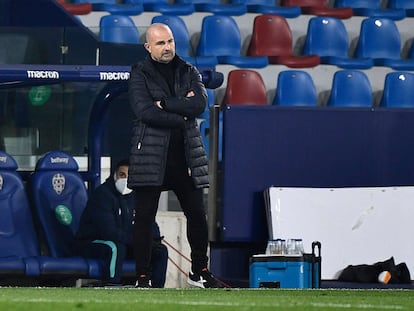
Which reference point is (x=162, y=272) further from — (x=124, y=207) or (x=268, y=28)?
(x=268, y=28)

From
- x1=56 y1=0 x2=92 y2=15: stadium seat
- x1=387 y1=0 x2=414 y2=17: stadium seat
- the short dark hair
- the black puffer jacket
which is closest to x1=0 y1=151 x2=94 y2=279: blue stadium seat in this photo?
the short dark hair

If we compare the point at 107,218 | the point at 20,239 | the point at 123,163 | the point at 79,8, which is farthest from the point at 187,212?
the point at 79,8

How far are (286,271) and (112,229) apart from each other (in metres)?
1.64

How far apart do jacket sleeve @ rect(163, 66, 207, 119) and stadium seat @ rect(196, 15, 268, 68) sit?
679 centimetres

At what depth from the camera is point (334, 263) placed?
10961 mm

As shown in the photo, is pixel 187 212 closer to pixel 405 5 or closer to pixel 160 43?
pixel 160 43

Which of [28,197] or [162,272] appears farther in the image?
[28,197]

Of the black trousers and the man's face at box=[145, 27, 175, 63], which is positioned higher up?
the man's face at box=[145, 27, 175, 63]

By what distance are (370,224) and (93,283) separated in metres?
2.39

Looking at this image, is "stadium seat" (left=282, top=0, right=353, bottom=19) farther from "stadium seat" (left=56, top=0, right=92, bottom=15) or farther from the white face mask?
the white face mask

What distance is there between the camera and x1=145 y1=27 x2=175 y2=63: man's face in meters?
8.74

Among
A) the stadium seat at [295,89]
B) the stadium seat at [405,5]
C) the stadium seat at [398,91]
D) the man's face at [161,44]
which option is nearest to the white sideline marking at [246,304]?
the man's face at [161,44]

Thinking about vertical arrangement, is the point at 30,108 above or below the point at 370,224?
above

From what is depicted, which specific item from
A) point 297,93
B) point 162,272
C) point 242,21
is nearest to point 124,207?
point 162,272
